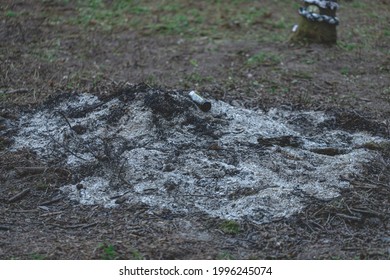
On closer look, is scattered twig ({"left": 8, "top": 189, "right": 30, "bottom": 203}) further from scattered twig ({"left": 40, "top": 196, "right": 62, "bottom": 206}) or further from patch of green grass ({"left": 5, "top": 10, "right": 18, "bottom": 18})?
patch of green grass ({"left": 5, "top": 10, "right": 18, "bottom": 18})

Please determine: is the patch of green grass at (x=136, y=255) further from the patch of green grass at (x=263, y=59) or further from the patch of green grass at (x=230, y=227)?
the patch of green grass at (x=263, y=59)

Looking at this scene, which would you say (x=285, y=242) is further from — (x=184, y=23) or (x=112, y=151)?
(x=184, y=23)

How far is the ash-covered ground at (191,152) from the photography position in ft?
11.7

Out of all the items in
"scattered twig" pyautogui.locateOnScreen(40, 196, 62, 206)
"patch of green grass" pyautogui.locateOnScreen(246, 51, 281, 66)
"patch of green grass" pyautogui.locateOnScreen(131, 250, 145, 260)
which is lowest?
"patch of green grass" pyautogui.locateOnScreen(246, 51, 281, 66)

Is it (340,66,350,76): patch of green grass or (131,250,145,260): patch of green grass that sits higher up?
(131,250,145,260): patch of green grass

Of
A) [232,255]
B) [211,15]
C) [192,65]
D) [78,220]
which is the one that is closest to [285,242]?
[232,255]

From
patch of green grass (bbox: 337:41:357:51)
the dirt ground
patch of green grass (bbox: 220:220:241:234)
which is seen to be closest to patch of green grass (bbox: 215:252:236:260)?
the dirt ground

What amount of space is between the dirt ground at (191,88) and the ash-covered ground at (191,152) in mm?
103

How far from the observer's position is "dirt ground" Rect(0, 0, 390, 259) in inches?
125

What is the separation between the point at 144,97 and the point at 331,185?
1.44m

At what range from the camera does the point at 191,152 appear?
3.92 metres

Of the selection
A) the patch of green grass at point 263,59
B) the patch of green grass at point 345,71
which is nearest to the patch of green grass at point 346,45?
the patch of green grass at point 345,71

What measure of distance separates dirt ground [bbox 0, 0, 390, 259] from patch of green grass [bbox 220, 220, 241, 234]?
11mm

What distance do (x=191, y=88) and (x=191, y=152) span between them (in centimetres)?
160
